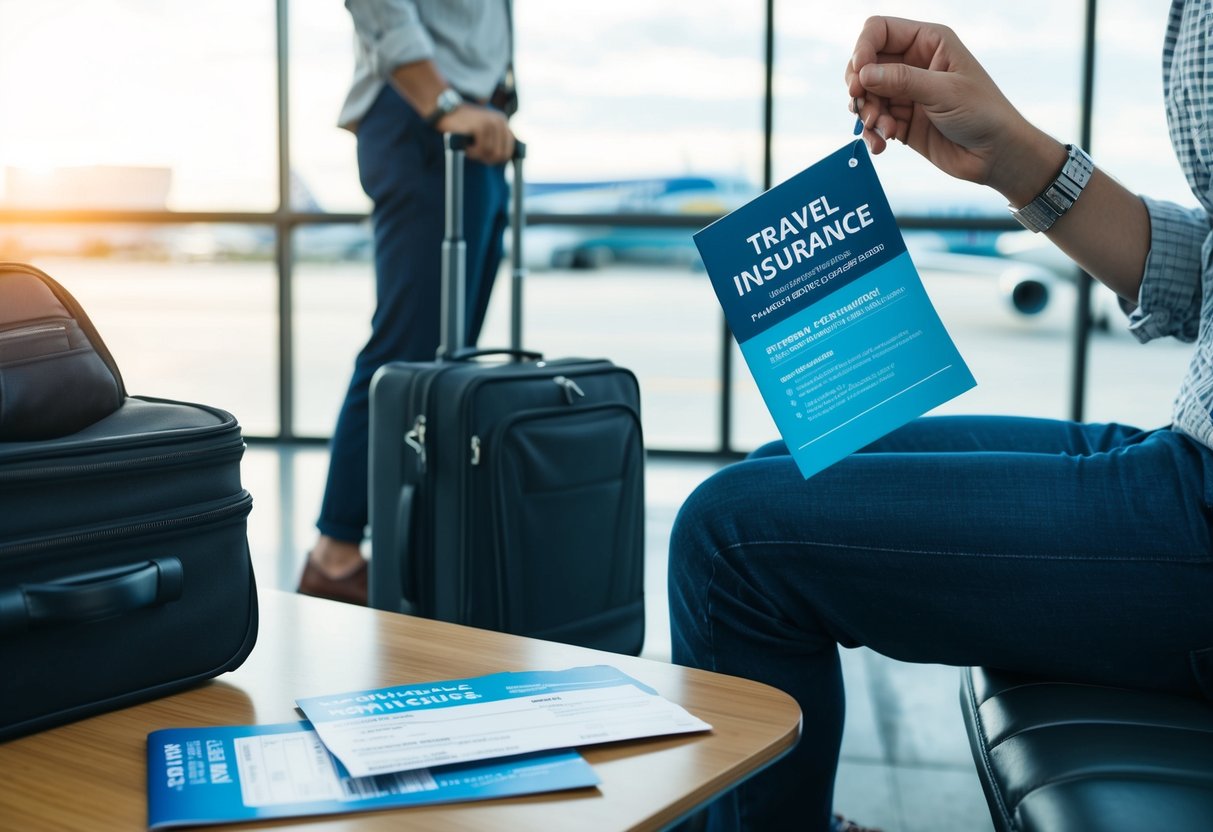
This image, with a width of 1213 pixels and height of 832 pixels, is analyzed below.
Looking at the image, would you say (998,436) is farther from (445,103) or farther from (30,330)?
(445,103)

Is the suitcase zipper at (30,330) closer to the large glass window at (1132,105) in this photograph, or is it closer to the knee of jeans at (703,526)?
the knee of jeans at (703,526)

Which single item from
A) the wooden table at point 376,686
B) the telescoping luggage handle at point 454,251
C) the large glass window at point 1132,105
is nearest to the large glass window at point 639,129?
the large glass window at point 1132,105

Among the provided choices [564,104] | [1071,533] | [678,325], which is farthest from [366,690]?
[678,325]

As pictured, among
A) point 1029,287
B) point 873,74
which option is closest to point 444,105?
point 873,74

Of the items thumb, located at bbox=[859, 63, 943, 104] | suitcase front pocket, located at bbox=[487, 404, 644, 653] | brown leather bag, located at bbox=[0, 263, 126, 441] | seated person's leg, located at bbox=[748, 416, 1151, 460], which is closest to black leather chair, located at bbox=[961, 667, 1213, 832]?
seated person's leg, located at bbox=[748, 416, 1151, 460]

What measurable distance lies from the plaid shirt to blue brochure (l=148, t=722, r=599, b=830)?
0.64 m

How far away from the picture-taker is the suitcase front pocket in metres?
1.67

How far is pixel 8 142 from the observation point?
15.0ft

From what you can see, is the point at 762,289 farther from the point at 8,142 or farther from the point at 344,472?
the point at 8,142

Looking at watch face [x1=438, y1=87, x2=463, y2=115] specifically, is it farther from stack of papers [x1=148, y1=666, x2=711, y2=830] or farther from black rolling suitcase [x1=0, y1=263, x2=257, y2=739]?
stack of papers [x1=148, y1=666, x2=711, y2=830]

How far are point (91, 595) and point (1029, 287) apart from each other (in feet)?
14.7

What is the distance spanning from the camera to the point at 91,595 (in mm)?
766

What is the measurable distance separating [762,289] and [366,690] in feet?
1.47

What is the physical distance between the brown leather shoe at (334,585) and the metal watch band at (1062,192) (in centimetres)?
154
